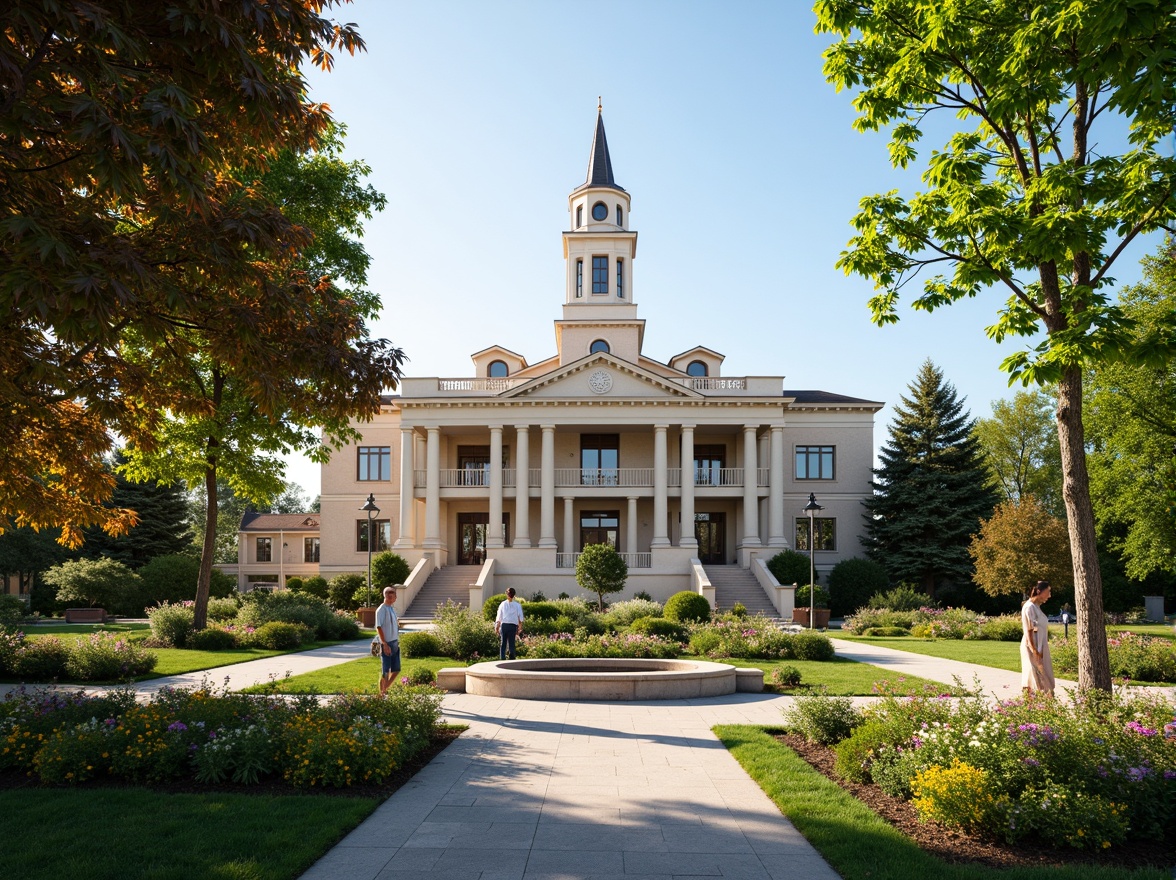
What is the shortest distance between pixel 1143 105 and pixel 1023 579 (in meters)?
25.0

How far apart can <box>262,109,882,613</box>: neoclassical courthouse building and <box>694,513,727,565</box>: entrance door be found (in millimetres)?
76

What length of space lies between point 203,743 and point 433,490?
32.6 metres

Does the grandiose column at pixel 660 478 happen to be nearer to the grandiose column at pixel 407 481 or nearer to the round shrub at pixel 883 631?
the round shrub at pixel 883 631

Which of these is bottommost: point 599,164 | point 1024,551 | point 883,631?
point 883,631

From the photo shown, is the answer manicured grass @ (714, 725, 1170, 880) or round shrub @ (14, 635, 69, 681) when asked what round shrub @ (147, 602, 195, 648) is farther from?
manicured grass @ (714, 725, 1170, 880)

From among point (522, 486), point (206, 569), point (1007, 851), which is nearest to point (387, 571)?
point (522, 486)

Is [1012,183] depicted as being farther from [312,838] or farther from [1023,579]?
[1023,579]

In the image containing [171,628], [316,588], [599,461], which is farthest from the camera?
[599,461]

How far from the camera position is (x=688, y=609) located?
93.0 feet

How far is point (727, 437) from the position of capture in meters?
44.5

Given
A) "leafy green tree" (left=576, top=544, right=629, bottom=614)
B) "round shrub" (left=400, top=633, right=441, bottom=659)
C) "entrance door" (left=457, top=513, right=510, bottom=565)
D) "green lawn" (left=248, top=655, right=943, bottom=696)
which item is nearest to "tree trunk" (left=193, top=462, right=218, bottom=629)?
"green lawn" (left=248, top=655, right=943, bottom=696)

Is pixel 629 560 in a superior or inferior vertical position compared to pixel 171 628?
superior

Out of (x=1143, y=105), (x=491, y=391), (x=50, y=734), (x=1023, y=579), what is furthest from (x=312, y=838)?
(x=491, y=391)

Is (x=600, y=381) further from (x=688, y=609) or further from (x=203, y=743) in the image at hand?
(x=203, y=743)
